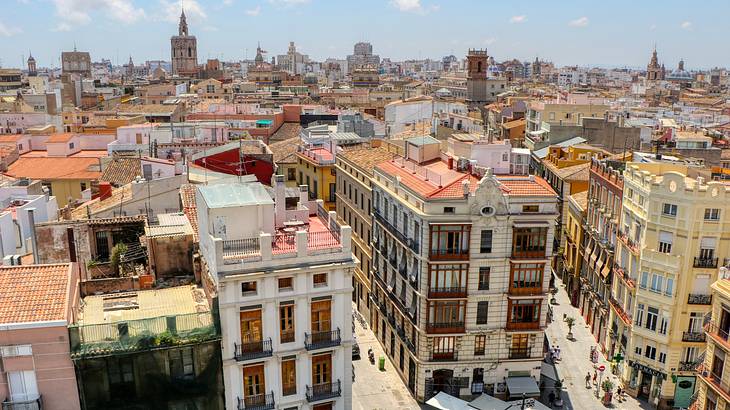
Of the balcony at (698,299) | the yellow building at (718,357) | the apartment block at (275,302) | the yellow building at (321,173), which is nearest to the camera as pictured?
the apartment block at (275,302)

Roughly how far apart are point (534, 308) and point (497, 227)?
22.1 ft

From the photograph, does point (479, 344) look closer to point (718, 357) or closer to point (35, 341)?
point (718, 357)

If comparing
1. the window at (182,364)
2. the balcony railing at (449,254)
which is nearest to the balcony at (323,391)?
the window at (182,364)

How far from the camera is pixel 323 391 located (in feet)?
112

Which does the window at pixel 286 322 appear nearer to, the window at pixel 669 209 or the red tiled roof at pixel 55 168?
the window at pixel 669 209

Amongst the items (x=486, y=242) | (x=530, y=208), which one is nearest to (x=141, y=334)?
(x=486, y=242)

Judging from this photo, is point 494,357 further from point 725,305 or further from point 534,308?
point 725,305

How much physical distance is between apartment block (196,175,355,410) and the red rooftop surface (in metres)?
11.0

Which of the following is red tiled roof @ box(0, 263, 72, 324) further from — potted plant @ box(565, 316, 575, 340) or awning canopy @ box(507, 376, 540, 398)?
potted plant @ box(565, 316, 575, 340)

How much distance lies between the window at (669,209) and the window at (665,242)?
1.34m

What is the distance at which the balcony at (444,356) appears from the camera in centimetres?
4556

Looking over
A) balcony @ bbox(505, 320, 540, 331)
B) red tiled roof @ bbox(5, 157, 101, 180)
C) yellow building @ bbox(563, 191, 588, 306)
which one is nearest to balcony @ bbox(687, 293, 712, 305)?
balcony @ bbox(505, 320, 540, 331)

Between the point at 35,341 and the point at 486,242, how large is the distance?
90.5 ft

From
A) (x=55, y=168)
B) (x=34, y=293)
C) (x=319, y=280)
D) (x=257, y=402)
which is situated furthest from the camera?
(x=55, y=168)
